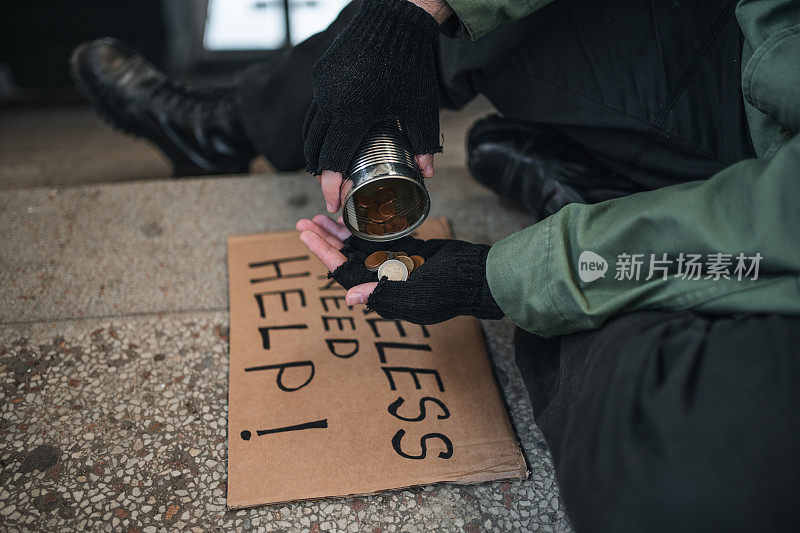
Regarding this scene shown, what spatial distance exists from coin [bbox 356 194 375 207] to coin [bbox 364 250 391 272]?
0.10 m

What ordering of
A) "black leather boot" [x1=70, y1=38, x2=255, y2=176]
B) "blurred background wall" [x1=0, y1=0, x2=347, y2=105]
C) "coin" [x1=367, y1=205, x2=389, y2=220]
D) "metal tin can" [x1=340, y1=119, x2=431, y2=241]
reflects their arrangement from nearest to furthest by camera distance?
"metal tin can" [x1=340, y1=119, x2=431, y2=241] < "coin" [x1=367, y1=205, x2=389, y2=220] < "black leather boot" [x1=70, y1=38, x2=255, y2=176] < "blurred background wall" [x1=0, y1=0, x2=347, y2=105]

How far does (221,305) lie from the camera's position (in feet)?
3.98

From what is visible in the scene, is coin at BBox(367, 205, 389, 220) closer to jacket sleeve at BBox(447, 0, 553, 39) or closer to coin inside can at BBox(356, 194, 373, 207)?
coin inside can at BBox(356, 194, 373, 207)

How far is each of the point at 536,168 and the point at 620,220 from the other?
0.52m

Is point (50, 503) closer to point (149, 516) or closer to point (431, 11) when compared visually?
point (149, 516)

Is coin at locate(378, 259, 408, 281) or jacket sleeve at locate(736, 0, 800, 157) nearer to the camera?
jacket sleeve at locate(736, 0, 800, 157)

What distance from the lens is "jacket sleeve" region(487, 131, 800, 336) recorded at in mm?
652

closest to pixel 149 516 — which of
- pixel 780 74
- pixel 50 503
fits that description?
pixel 50 503

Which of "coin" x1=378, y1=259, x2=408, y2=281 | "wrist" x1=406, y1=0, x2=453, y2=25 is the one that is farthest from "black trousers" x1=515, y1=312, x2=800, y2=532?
"wrist" x1=406, y1=0, x2=453, y2=25

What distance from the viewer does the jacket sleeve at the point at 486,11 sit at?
2.97ft

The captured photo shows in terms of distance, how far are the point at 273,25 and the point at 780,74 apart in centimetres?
235
